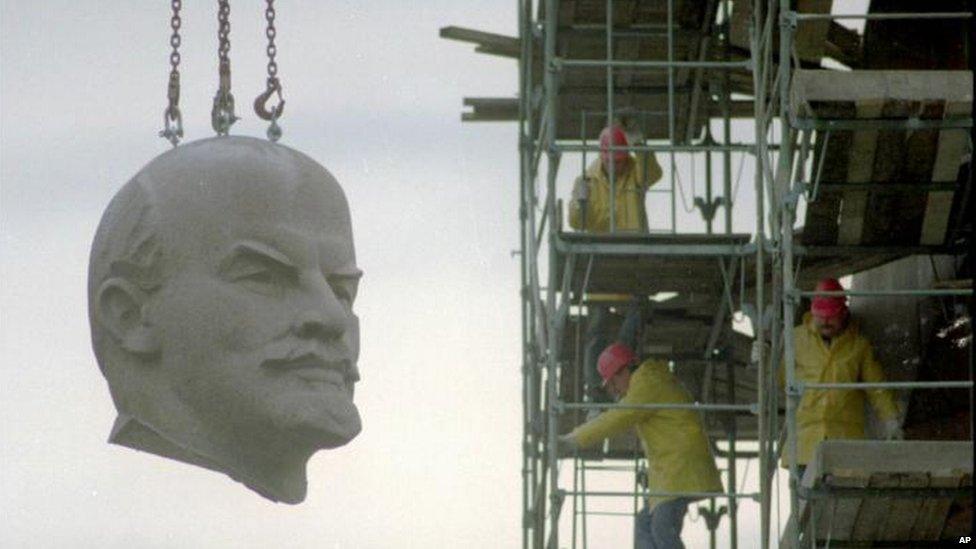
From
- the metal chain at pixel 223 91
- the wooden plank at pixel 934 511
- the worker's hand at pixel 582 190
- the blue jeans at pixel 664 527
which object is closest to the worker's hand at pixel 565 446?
the blue jeans at pixel 664 527

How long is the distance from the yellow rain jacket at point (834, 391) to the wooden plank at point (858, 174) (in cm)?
70

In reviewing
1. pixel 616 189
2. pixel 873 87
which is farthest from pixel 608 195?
pixel 873 87

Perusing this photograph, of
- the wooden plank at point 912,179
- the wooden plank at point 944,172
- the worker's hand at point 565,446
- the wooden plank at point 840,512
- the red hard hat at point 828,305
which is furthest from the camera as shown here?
the worker's hand at point 565,446

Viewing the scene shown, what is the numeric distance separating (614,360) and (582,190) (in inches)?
57.8

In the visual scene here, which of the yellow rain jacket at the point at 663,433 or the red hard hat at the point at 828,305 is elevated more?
the red hard hat at the point at 828,305

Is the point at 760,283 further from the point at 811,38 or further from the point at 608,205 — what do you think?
the point at 811,38

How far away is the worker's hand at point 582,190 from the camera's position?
108 ft

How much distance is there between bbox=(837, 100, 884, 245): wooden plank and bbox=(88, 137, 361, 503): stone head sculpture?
8165 mm

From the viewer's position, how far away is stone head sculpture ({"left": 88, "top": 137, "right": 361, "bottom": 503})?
21.5 m

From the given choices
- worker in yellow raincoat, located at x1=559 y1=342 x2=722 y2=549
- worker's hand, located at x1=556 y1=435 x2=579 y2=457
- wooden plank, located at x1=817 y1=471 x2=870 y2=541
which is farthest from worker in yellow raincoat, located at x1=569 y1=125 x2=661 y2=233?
wooden plank, located at x1=817 y1=471 x2=870 y2=541

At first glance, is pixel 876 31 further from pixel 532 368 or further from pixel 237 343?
pixel 237 343

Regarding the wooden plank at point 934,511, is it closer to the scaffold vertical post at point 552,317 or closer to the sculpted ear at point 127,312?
the scaffold vertical post at point 552,317

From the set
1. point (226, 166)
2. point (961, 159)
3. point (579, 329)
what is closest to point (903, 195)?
point (961, 159)

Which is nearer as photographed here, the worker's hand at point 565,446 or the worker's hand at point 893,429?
the worker's hand at point 893,429
